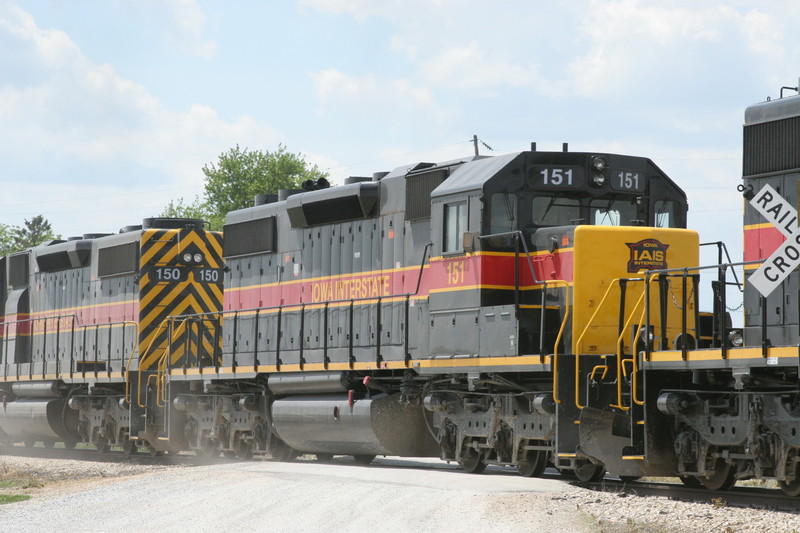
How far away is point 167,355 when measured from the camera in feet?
64.8

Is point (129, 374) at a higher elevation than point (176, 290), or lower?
lower

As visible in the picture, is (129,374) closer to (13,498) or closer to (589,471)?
(13,498)

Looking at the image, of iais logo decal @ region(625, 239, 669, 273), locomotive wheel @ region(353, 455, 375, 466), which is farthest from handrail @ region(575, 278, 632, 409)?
locomotive wheel @ region(353, 455, 375, 466)

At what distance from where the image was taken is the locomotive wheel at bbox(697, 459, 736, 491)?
1141 cm

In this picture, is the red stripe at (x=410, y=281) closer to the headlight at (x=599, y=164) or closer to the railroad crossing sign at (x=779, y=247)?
the headlight at (x=599, y=164)

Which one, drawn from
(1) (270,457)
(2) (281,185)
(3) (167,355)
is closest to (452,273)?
(1) (270,457)

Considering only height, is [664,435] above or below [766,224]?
below

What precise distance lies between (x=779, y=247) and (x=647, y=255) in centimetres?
→ 271

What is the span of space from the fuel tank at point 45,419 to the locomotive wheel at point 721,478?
47.6 ft

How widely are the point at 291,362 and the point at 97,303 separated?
268 inches

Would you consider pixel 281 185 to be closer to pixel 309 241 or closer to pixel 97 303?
pixel 97 303

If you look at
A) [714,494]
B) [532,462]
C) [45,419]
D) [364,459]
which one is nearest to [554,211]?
[532,462]

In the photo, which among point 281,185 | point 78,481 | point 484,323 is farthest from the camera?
point 281,185

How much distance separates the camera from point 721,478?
11.5 m
